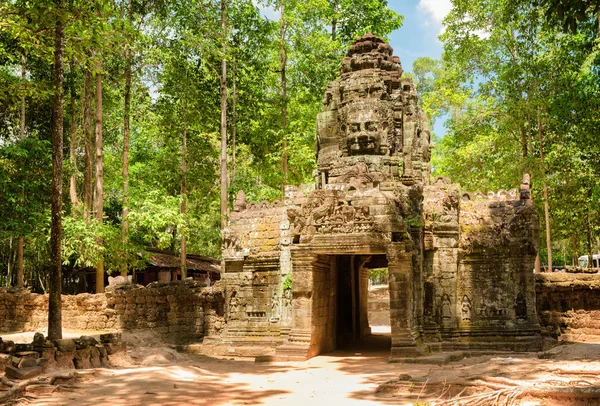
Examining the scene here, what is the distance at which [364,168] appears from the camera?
44.8 ft

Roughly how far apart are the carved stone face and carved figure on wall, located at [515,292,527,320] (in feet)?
16.3

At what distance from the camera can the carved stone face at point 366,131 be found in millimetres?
14797

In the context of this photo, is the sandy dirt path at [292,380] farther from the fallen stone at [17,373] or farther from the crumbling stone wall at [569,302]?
the crumbling stone wall at [569,302]

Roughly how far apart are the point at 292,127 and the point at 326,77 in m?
2.70

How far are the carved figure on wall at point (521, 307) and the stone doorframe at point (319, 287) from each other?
8.22 ft

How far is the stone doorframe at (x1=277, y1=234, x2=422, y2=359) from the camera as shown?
11.8 metres

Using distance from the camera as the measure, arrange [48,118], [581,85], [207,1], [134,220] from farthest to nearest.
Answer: [48,118], [207,1], [134,220], [581,85]

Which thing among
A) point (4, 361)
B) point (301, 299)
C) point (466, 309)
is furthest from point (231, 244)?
point (4, 361)

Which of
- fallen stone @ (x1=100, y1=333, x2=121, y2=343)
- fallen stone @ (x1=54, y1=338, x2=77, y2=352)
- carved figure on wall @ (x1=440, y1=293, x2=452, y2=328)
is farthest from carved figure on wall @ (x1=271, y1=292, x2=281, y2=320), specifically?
fallen stone @ (x1=54, y1=338, x2=77, y2=352)

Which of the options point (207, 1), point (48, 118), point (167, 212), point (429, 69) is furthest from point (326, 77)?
point (429, 69)

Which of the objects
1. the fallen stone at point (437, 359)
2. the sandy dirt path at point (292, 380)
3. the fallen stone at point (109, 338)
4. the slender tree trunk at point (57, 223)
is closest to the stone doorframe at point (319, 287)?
the fallen stone at point (437, 359)

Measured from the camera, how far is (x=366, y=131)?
583 inches

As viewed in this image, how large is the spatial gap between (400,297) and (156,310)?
26.9 ft

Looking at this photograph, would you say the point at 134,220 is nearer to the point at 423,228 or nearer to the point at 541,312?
the point at 423,228
